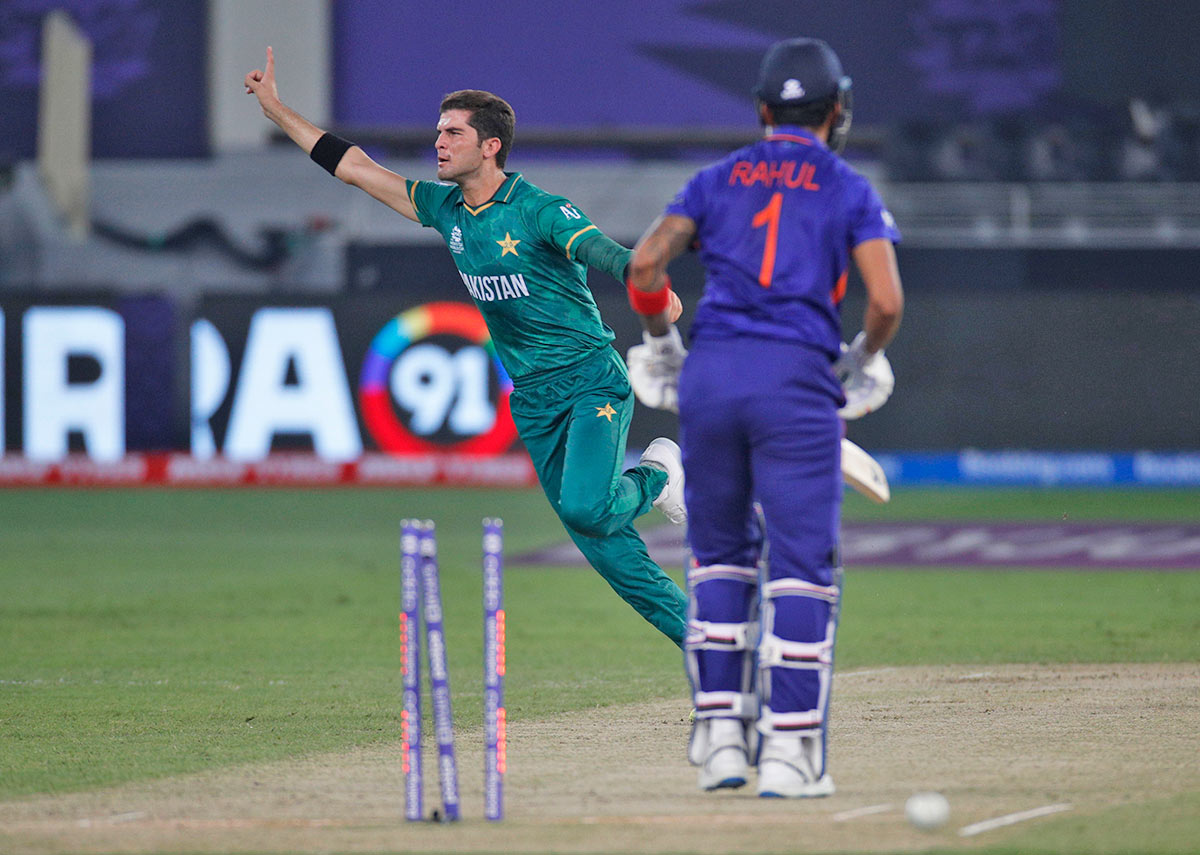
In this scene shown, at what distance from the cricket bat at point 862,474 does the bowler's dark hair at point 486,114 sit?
1.94m

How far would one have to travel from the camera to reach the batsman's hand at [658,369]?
5.11m

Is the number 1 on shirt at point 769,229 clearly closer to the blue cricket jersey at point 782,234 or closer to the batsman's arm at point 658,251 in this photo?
the blue cricket jersey at point 782,234

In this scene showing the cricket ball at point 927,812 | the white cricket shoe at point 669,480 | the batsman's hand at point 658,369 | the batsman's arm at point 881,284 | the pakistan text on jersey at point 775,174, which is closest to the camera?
the cricket ball at point 927,812

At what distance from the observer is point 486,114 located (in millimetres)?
6418

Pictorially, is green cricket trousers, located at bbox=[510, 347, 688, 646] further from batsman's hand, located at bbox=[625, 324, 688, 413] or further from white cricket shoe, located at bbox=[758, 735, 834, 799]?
white cricket shoe, located at bbox=[758, 735, 834, 799]

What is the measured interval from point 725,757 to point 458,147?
2.61 meters

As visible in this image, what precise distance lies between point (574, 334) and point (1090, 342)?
14591mm

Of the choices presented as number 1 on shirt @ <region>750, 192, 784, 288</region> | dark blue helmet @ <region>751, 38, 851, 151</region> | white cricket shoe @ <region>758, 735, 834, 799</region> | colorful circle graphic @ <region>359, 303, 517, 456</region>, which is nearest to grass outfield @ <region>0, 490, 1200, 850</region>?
white cricket shoe @ <region>758, 735, 834, 799</region>

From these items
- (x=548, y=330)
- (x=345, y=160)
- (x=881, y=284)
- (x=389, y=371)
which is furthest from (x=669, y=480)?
(x=389, y=371)

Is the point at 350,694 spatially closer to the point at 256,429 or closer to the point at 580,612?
the point at 580,612

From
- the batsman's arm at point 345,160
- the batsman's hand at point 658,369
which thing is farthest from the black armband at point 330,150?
the batsman's hand at point 658,369

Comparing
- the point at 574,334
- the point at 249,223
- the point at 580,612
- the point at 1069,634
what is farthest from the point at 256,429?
the point at 574,334

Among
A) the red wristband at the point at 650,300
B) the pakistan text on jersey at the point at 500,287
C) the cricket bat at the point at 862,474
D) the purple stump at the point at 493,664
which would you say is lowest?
the purple stump at the point at 493,664

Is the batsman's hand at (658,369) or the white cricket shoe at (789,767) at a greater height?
the batsman's hand at (658,369)
